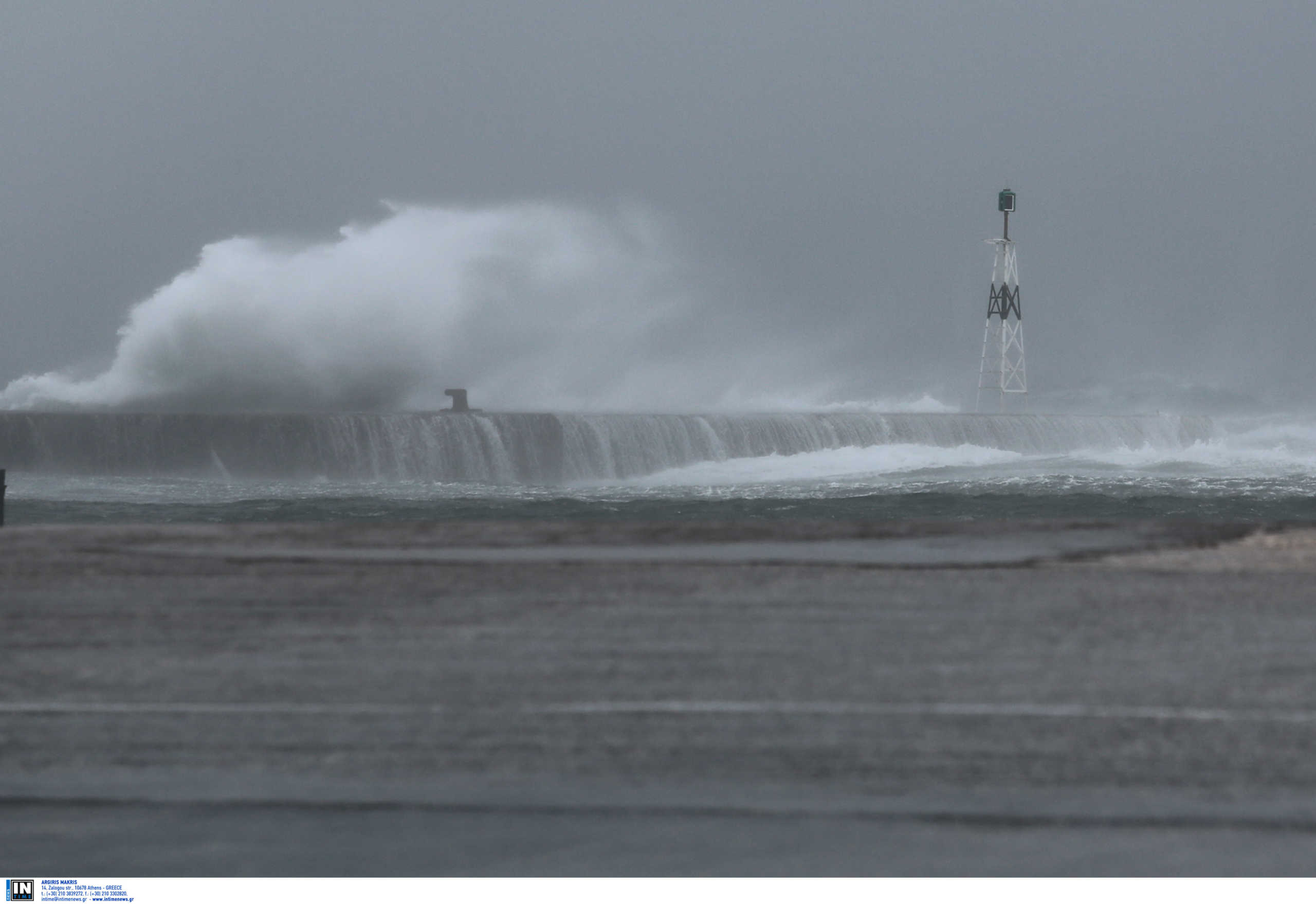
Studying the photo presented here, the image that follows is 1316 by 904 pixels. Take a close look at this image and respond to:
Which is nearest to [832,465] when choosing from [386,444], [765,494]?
[765,494]

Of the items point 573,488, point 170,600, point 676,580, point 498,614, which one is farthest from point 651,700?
point 573,488

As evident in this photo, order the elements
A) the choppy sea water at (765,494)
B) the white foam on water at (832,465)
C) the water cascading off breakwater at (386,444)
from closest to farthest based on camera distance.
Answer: the choppy sea water at (765,494) → the water cascading off breakwater at (386,444) → the white foam on water at (832,465)

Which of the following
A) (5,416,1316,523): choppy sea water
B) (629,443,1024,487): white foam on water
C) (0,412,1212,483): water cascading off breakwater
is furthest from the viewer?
(629,443,1024,487): white foam on water

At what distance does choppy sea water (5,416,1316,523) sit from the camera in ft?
73.9

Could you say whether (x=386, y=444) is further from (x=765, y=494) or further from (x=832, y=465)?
(x=832, y=465)

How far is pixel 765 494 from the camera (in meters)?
28.5

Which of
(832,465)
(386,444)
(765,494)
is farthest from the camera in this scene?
(832,465)

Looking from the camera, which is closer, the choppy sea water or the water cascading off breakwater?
the choppy sea water

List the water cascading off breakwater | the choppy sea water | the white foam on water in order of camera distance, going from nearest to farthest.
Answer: the choppy sea water, the water cascading off breakwater, the white foam on water

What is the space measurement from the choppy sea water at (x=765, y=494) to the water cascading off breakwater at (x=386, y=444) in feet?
1.14

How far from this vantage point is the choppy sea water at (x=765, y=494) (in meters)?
22.5

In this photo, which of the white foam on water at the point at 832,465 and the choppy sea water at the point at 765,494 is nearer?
the choppy sea water at the point at 765,494

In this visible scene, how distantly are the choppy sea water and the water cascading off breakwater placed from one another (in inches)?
13.7

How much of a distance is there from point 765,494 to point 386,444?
7.65m
